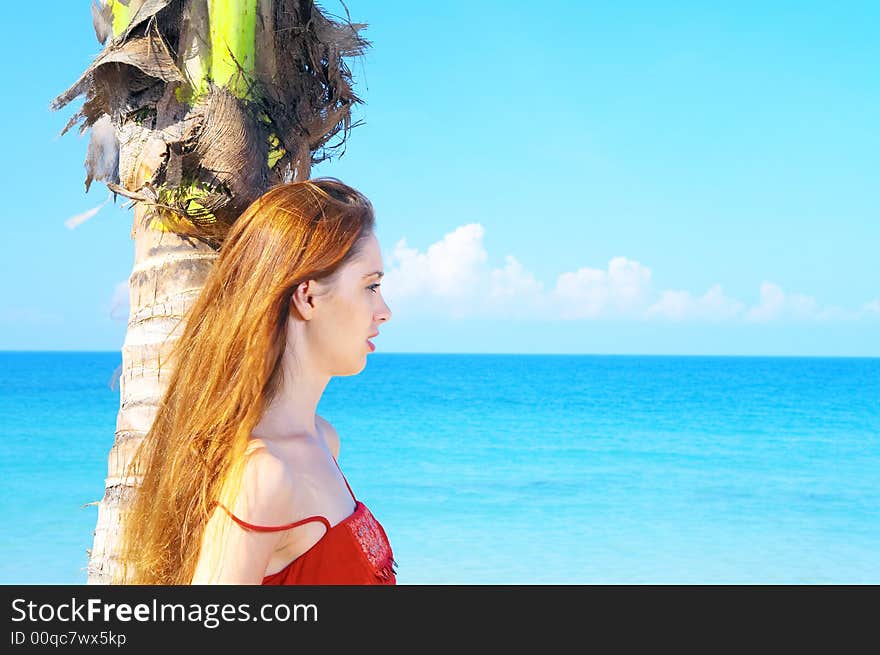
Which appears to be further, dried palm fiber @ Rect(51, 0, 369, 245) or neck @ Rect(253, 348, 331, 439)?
dried palm fiber @ Rect(51, 0, 369, 245)

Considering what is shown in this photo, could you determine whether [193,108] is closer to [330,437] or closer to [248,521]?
[330,437]

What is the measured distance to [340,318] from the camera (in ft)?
7.10

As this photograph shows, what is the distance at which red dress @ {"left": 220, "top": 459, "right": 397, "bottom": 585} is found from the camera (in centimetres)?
201

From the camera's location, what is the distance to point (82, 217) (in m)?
3.22

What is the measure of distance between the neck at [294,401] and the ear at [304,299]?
101 millimetres

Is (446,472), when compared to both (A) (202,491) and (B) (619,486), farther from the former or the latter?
(A) (202,491)

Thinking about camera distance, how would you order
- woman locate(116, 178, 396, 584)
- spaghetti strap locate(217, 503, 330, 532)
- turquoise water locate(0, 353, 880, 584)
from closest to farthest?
spaghetti strap locate(217, 503, 330, 532) → woman locate(116, 178, 396, 584) → turquoise water locate(0, 353, 880, 584)

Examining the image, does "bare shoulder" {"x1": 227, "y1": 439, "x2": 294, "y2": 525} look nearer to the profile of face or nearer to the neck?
the neck

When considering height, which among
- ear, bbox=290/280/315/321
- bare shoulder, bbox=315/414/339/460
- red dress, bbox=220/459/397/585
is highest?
ear, bbox=290/280/315/321

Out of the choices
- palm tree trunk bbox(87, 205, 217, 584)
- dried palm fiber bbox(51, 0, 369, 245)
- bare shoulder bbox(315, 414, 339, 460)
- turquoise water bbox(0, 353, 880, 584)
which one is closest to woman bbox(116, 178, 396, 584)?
bare shoulder bbox(315, 414, 339, 460)

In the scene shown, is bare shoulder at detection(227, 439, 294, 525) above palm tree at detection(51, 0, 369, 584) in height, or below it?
below

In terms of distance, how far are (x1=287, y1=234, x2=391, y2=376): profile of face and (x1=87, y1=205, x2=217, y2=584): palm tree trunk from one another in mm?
927

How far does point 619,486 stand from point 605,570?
7.66m
